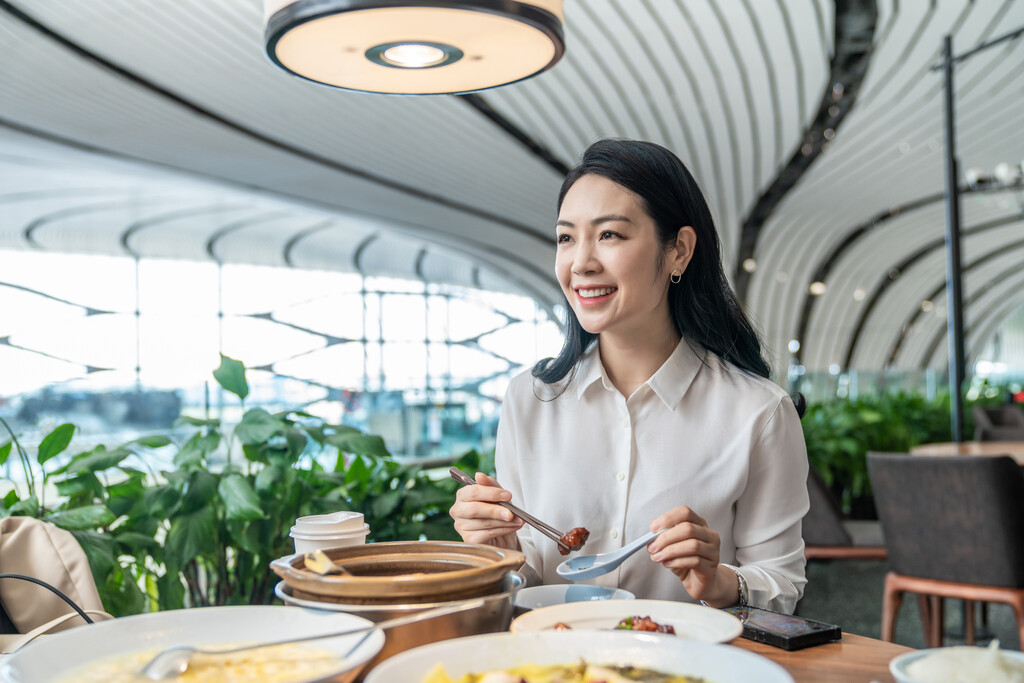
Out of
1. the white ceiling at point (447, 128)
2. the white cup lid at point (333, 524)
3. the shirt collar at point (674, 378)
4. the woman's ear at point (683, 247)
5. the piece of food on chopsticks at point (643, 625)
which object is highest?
the white ceiling at point (447, 128)

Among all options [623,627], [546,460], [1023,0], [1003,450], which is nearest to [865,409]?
[1003,450]

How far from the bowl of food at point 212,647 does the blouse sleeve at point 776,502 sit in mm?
877

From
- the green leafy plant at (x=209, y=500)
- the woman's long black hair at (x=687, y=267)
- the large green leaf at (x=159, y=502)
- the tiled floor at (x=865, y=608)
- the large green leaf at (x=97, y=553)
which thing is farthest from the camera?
the tiled floor at (x=865, y=608)

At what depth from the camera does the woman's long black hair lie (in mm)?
1570

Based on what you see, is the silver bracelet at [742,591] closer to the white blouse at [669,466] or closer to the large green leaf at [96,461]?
the white blouse at [669,466]

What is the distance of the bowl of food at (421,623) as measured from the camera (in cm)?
86

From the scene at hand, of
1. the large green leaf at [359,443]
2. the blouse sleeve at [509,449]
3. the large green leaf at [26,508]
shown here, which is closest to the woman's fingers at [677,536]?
the blouse sleeve at [509,449]

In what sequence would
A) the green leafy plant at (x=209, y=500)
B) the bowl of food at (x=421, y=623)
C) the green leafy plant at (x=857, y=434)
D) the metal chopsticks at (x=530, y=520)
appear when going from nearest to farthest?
the bowl of food at (x=421, y=623)
the metal chopsticks at (x=530, y=520)
the green leafy plant at (x=209, y=500)
the green leafy plant at (x=857, y=434)

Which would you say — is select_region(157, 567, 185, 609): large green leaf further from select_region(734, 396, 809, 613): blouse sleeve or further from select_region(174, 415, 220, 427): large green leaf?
select_region(734, 396, 809, 613): blouse sleeve

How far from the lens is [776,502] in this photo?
154 centimetres

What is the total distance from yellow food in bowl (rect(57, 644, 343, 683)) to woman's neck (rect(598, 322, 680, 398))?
3.13 ft

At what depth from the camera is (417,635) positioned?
34.3 inches

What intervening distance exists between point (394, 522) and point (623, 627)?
5.50 feet

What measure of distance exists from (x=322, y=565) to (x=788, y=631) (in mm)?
580
